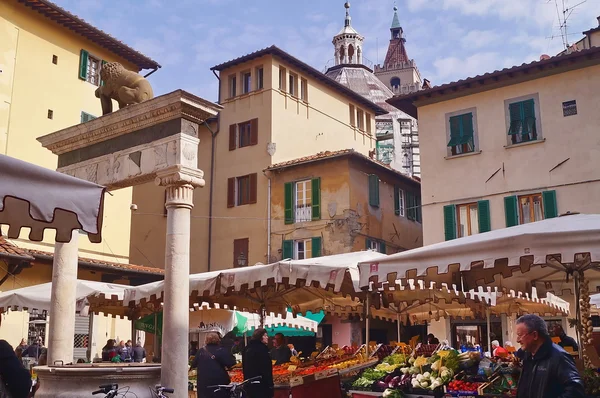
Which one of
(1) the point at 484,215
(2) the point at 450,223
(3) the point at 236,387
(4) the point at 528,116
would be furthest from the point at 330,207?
(3) the point at 236,387

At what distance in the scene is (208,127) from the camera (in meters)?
28.1

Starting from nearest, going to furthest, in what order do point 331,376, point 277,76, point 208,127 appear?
point 331,376, point 277,76, point 208,127

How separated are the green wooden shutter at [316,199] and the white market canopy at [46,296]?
12732 millimetres

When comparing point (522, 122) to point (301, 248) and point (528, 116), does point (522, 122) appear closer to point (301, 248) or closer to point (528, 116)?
point (528, 116)

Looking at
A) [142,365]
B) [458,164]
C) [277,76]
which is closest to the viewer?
[142,365]

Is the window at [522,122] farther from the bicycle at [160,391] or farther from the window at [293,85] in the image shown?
the bicycle at [160,391]

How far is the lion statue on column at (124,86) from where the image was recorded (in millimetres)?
10391

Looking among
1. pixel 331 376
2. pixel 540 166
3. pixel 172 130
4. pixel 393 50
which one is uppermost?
pixel 393 50

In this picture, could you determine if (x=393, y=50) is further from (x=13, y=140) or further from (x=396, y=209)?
(x=13, y=140)

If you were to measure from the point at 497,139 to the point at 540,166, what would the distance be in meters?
1.63

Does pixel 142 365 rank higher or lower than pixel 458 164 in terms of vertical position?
lower

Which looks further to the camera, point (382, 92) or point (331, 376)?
point (382, 92)

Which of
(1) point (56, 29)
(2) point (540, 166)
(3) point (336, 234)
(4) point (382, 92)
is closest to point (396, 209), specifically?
(3) point (336, 234)

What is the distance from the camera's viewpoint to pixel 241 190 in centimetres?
2645
